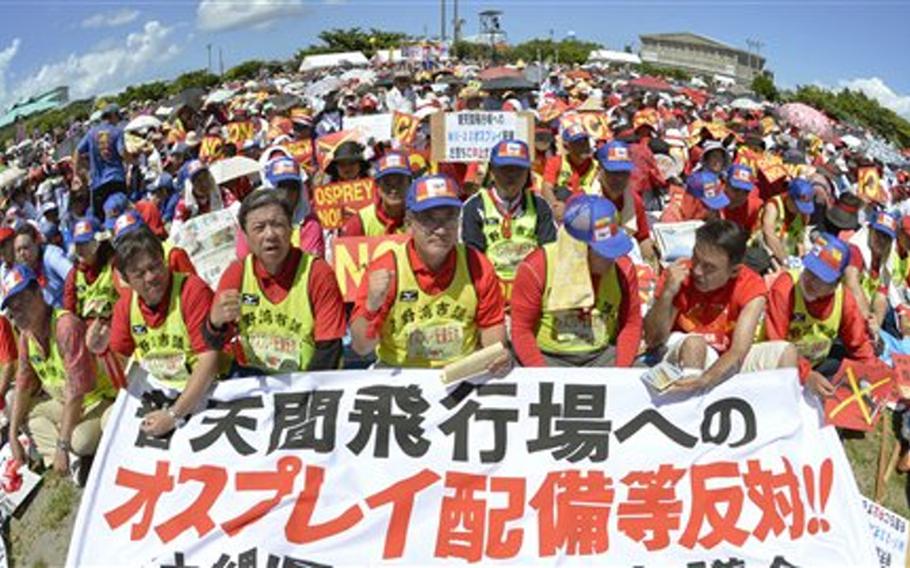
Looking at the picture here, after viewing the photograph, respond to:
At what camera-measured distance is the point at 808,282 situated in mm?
4777

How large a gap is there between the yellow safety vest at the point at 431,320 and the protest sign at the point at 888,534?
257 cm

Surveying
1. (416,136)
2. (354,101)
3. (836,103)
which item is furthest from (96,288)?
(836,103)

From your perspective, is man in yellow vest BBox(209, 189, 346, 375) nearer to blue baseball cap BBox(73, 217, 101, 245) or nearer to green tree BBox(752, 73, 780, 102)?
blue baseball cap BBox(73, 217, 101, 245)

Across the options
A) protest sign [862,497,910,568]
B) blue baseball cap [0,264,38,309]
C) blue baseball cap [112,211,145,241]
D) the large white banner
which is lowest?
protest sign [862,497,910,568]

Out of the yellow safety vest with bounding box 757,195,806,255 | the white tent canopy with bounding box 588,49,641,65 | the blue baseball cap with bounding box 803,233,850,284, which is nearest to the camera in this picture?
the blue baseball cap with bounding box 803,233,850,284

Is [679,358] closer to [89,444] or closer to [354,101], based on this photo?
[89,444]

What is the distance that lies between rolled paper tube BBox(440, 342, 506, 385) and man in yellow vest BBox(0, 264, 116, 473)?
8.54ft

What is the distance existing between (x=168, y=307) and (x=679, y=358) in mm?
3062

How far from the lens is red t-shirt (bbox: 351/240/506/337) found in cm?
423

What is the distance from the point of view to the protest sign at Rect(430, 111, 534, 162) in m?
8.05

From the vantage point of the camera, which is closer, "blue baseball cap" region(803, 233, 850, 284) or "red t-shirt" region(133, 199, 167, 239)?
"blue baseball cap" region(803, 233, 850, 284)

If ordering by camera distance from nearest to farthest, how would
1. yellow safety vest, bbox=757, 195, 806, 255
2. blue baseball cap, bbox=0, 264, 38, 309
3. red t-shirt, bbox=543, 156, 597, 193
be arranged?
blue baseball cap, bbox=0, 264, 38, 309 < yellow safety vest, bbox=757, 195, 806, 255 < red t-shirt, bbox=543, 156, 597, 193

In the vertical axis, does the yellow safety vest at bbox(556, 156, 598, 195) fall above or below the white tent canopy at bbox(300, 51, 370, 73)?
below

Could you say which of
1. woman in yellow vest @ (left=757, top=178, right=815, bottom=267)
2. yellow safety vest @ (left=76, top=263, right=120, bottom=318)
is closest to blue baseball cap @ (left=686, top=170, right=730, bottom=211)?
woman in yellow vest @ (left=757, top=178, right=815, bottom=267)
